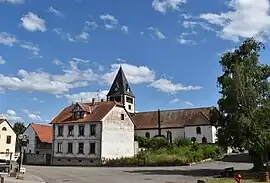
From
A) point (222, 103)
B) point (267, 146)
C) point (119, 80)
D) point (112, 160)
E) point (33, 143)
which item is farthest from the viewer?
point (119, 80)

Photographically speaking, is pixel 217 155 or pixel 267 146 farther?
pixel 217 155

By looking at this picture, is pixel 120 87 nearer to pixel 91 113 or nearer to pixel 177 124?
pixel 177 124

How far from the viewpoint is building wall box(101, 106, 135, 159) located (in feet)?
184

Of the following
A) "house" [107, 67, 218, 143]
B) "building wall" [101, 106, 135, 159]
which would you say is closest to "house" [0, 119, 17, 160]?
"building wall" [101, 106, 135, 159]

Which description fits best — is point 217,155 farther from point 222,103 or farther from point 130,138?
point 222,103

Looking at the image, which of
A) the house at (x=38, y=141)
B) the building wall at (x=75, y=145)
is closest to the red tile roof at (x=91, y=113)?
the building wall at (x=75, y=145)

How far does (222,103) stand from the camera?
3388 cm

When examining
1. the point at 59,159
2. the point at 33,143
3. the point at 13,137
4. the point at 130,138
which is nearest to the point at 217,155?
the point at 130,138

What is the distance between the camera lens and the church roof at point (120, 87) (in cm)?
10150

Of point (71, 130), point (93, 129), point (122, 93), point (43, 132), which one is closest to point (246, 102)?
point (93, 129)

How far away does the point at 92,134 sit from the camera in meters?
56.4

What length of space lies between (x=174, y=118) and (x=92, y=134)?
30.6m

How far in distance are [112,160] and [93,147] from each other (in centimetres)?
472

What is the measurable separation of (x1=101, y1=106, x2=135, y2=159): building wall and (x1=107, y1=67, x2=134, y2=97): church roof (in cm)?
3974
